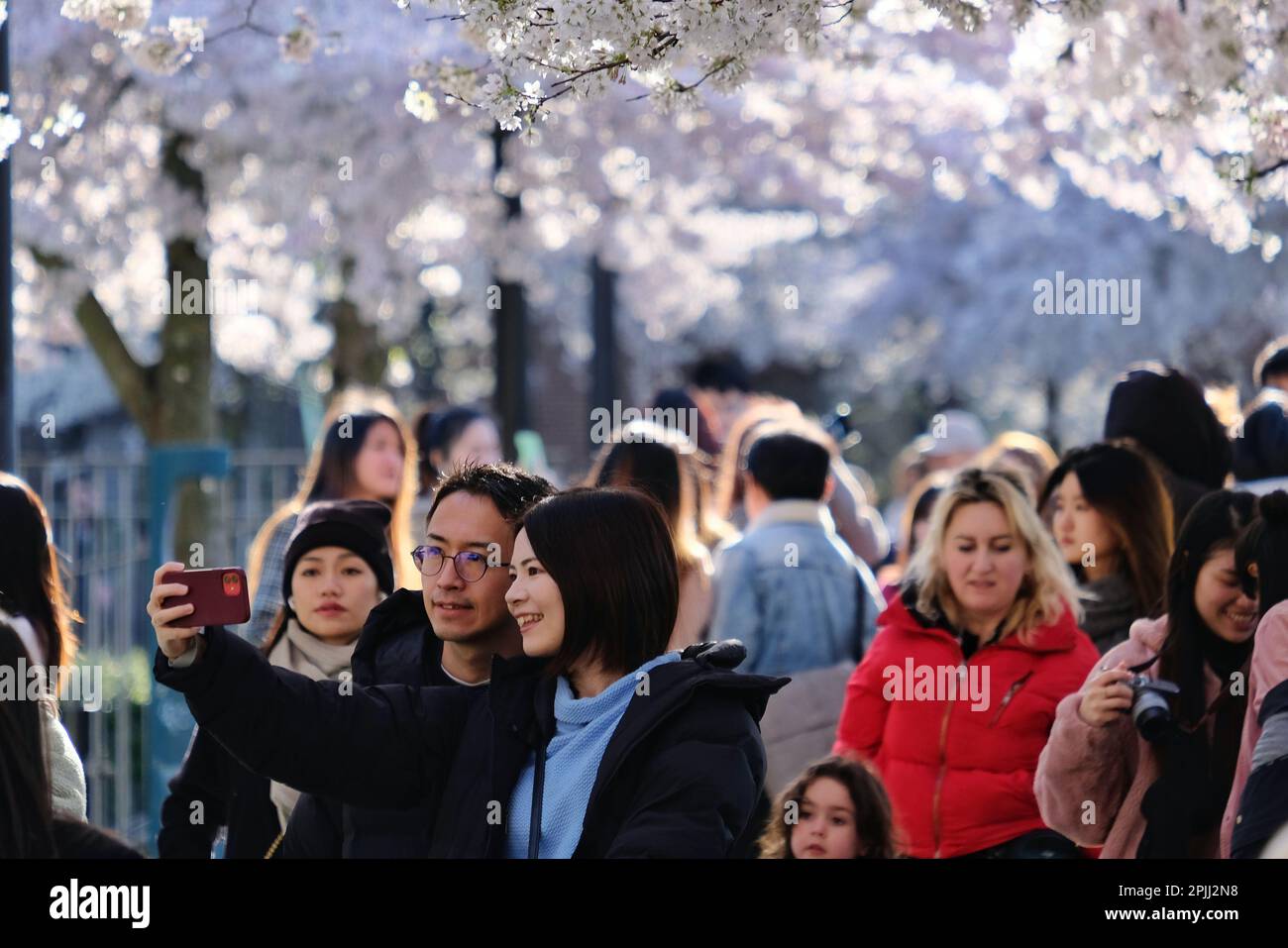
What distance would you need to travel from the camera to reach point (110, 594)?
28.8 ft

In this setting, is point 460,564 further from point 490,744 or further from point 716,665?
point 716,665

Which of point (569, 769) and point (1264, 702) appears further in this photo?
point (1264, 702)

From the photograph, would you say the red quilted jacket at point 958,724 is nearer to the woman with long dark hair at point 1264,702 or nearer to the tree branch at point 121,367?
the woman with long dark hair at point 1264,702

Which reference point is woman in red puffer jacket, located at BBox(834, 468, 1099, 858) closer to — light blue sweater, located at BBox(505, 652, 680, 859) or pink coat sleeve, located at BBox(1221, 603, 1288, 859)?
pink coat sleeve, located at BBox(1221, 603, 1288, 859)

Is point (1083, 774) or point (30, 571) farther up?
point (30, 571)

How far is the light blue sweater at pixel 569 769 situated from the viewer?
3.54m

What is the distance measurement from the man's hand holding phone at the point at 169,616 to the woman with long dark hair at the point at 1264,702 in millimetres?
2178

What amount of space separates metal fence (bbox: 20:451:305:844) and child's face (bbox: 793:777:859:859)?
3.89 m

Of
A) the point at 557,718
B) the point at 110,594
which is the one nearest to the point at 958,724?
the point at 557,718

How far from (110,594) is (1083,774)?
5.55 m

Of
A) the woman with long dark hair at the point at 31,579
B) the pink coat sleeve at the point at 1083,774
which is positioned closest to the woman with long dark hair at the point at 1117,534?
the pink coat sleeve at the point at 1083,774

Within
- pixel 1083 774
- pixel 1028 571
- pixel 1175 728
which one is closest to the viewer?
pixel 1175 728

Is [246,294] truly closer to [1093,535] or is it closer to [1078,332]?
[1093,535]

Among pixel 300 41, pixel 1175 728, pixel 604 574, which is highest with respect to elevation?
pixel 300 41
